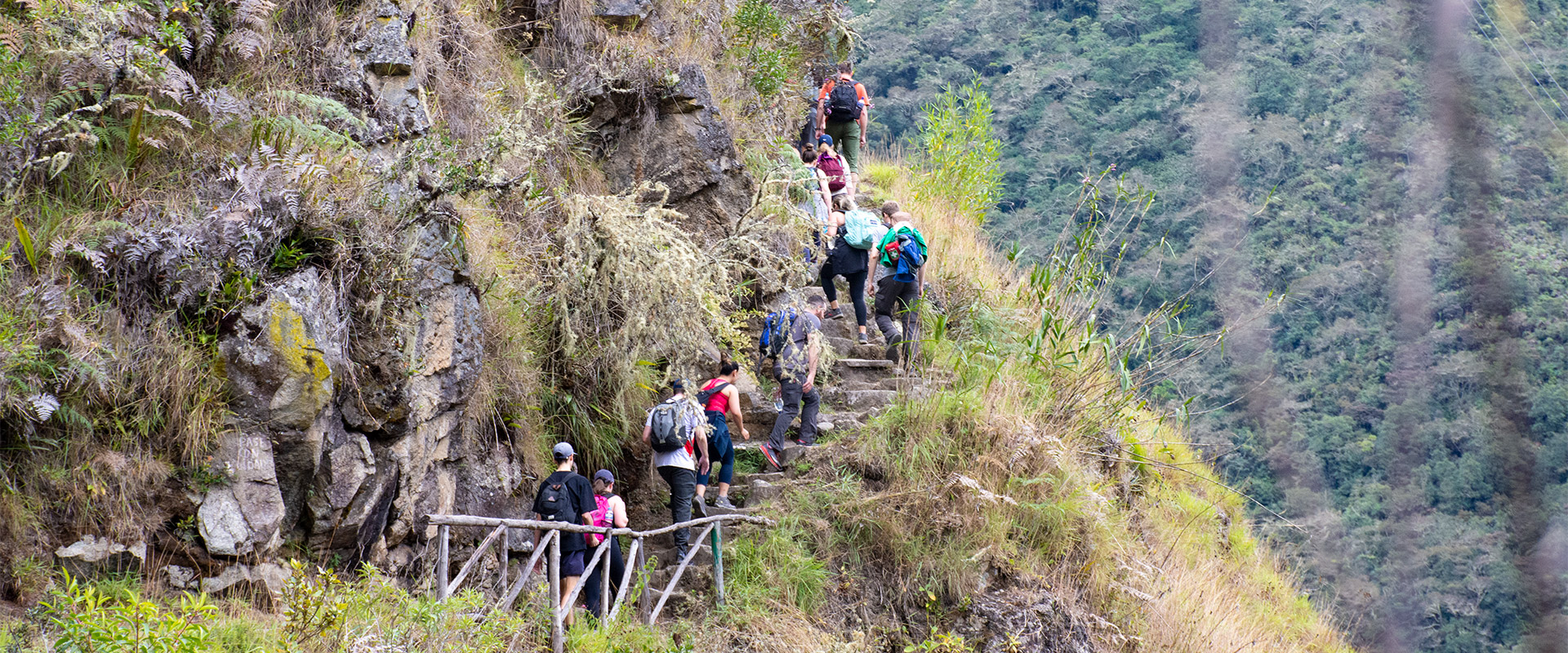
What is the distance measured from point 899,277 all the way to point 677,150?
9.28 feet

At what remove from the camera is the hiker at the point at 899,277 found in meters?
10.2

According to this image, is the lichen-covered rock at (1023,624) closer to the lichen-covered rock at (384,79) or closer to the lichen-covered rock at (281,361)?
the lichen-covered rock at (281,361)

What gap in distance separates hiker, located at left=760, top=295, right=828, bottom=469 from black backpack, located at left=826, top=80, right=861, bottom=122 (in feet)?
18.6

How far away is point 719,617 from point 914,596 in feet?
5.20

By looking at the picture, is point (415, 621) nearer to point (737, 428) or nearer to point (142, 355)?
point (142, 355)

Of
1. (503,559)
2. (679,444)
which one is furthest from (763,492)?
(503,559)

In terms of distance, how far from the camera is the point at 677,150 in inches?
441

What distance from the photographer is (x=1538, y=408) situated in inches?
35.6

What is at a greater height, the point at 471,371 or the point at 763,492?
the point at 471,371

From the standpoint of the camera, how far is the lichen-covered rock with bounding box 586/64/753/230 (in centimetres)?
1114

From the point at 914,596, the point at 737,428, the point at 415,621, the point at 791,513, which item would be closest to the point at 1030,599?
the point at 914,596

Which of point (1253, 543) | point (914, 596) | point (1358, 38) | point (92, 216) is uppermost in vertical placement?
point (1358, 38)

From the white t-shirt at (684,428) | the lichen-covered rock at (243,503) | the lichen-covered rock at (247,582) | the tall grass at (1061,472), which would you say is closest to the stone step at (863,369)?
the tall grass at (1061,472)

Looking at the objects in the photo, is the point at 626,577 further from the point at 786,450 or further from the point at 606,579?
the point at 786,450
